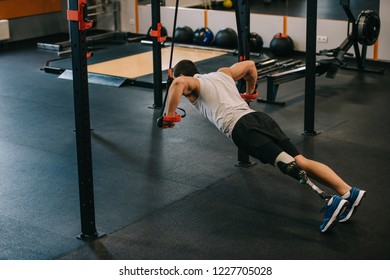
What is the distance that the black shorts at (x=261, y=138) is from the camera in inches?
163

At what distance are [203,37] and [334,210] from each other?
625cm

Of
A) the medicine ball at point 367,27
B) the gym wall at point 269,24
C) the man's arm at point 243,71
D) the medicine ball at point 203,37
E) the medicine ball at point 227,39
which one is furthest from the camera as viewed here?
the medicine ball at point 203,37

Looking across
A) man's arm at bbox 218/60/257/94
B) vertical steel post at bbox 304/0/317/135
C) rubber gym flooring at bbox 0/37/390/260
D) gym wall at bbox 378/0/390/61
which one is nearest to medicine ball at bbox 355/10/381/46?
gym wall at bbox 378/0/390/61

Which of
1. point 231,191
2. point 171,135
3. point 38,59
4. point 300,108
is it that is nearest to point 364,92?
point 300,108

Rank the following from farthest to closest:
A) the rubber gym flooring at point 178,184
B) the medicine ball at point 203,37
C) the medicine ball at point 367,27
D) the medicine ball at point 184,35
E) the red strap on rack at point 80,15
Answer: the medicine ball at point 184,35, the medicine ball at point 203,37, the medicine ball at point 367,27, the rubber gym flooring at point 178,184, the red strap on rack at point 80,15

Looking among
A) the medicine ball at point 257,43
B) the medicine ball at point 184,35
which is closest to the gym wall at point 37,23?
the medicine ball at point 184,35

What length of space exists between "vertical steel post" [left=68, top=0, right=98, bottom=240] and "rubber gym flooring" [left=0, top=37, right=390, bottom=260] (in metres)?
0.16

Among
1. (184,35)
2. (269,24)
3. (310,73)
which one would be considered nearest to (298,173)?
(310,73)

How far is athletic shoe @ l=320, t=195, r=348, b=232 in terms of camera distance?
3.98m

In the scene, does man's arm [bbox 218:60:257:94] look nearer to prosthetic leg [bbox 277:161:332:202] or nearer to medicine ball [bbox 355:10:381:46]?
prosthetic leg [bbox 277:161:332:202]

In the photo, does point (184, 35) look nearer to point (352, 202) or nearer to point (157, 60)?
point (157, 60)

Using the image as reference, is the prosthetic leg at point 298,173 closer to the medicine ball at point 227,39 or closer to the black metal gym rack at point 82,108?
the black metal gym rack at point 82,108

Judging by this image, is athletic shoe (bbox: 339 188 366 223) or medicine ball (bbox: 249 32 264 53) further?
medicine ball (bbox: 249 32 264 53)

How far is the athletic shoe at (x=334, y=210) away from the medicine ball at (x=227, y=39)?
5.91 m
